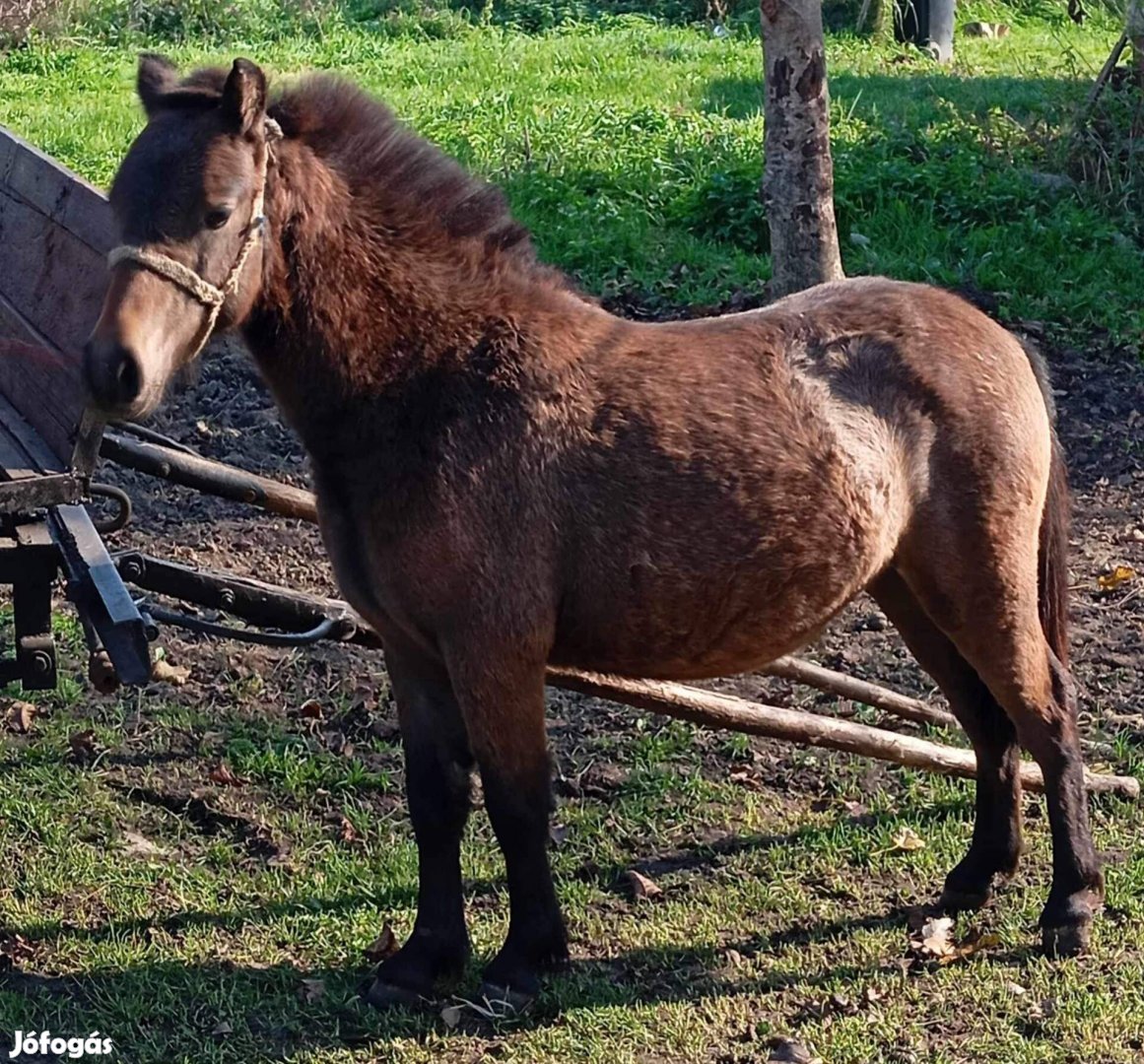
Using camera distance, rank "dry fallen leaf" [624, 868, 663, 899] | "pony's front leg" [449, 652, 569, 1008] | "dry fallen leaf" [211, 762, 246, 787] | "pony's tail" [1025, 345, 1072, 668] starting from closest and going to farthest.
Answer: "pony's front leg" [449, 652, 569, 1008], "pony's tail" [1025, 345, 1072, 668], "dry fallen leaf" [624, 868, 663, 899], "dry fallen leaf" [211, 762, 246, 787]

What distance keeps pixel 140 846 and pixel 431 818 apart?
1230 mm

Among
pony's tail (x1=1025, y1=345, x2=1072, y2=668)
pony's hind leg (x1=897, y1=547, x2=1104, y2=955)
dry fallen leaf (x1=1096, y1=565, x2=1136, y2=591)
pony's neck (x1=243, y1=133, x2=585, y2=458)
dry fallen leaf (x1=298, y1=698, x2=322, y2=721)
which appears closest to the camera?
pony's neck (x1=243, y1=133, x2=585, y2=458)

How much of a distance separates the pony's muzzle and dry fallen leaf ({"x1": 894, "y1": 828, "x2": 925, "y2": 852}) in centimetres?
281

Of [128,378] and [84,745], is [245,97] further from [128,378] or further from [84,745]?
[84,745]

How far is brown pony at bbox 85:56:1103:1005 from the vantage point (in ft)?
11.4

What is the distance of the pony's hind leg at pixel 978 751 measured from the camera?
4477 millimetres

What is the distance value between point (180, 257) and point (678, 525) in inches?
54.0

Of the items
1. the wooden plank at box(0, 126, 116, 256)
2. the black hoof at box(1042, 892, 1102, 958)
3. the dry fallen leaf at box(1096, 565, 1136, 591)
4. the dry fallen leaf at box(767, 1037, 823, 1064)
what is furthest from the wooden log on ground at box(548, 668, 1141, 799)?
the wooden plank at box(0, 126, 116, 256)

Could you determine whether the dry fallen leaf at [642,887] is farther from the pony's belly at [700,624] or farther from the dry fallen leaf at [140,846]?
the dry fallen leaf at [140,846]

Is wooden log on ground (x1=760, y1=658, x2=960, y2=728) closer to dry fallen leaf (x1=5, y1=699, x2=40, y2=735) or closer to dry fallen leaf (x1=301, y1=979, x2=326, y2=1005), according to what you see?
dry fallen leaf (x1=301, y1=979, x2=326, y2=1005)

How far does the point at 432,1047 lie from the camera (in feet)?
12.6

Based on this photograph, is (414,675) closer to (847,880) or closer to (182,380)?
(182,380)

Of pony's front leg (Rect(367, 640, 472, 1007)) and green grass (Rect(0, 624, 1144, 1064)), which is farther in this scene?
pony's front leg (Rect(367, 640, 472, 1007))

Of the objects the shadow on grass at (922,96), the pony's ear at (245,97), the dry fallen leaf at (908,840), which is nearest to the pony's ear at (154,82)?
the pony's ear at (245,97)
